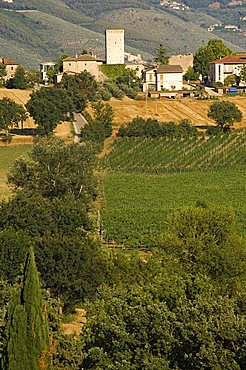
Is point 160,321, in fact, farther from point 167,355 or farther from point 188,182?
point 188,182

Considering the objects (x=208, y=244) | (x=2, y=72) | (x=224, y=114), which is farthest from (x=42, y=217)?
(x=2, y=72)

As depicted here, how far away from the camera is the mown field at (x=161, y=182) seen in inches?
1497

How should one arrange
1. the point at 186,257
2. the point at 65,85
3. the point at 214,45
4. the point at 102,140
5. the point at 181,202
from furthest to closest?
the point at 214,45
the point at 65,85
the point at 102,140
the point at 181,202
the point at 186,257

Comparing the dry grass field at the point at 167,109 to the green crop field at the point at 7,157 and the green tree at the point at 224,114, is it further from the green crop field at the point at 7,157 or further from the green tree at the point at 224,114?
the green crop field at the point at 7,157

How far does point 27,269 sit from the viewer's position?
55.8ft

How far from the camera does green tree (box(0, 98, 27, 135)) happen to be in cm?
6631

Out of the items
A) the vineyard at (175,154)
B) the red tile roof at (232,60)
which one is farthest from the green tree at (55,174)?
the red tile roof at (232,60)

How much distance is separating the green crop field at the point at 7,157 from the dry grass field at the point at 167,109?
11250 millimetres

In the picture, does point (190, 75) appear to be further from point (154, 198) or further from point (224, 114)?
point (154, 198)

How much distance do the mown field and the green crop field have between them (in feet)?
17.6

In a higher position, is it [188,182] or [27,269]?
[27,269]

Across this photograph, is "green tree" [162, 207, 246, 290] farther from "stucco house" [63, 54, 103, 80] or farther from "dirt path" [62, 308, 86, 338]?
"stucco house" [63, 54, 103, 80]

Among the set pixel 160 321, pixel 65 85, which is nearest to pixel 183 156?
pixel 65 85

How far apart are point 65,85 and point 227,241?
55.4 meters
